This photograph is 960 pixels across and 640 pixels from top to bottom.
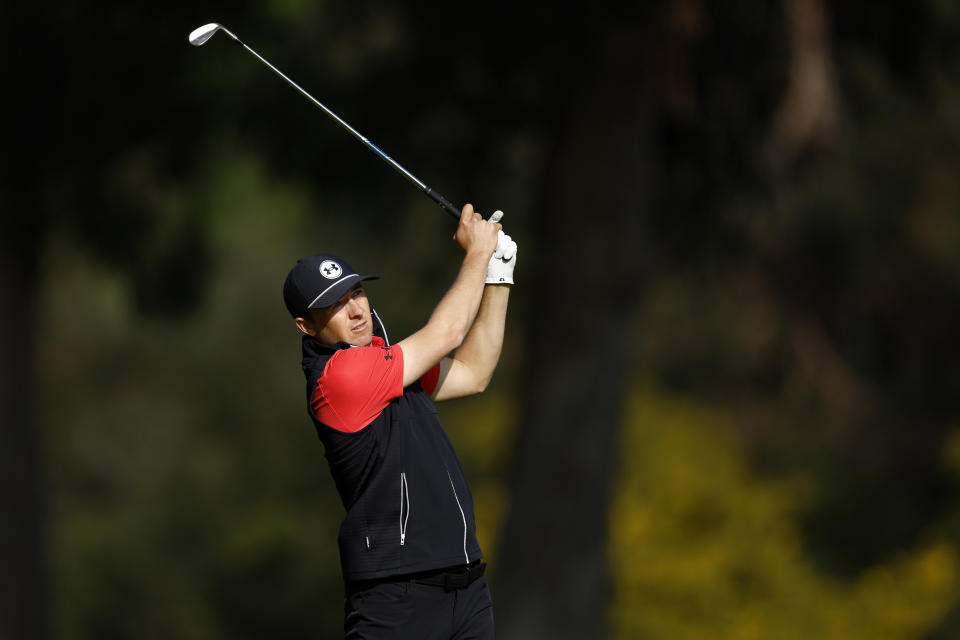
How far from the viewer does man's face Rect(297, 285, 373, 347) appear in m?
3.88

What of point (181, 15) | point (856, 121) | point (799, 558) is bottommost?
point (799, 558)

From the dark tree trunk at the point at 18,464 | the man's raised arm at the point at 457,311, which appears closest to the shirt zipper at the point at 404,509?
the man's raised arm at the point at 457,311

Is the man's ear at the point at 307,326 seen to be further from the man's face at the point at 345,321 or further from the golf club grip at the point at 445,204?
the golf club grip at the point at 445,204

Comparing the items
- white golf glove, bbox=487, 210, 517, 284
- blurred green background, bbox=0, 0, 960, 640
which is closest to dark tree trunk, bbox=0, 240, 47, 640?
blurred green background, bbox=0, 0, 960, 640

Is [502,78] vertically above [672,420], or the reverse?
[502,78]

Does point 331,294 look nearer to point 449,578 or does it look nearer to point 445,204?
point 445,204

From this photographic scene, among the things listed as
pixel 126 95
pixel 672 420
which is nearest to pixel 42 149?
pixel 126 95

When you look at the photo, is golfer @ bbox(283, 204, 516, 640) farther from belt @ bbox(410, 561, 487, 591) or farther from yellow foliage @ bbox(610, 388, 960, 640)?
yellow foliage @ bbox(610, 388, 960, 640)

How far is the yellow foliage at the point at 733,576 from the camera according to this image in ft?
42.9

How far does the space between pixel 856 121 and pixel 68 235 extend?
7324mm

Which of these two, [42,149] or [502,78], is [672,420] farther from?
[42,149]

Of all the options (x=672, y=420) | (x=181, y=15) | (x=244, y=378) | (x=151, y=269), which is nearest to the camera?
(x=181, y=15)

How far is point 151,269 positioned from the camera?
12.4 meters

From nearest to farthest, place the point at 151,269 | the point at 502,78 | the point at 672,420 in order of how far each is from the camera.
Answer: the point at 502,78
the point at 151,269
the point at 672,420
